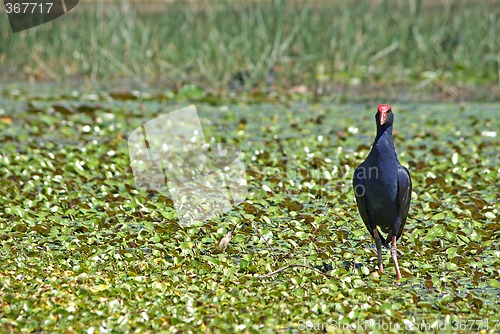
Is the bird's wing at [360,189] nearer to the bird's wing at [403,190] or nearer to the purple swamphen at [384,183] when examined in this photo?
the purple swamphen at [384,183]

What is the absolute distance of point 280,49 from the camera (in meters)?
10.7

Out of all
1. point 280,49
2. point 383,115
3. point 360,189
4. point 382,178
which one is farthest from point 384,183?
point 280,49

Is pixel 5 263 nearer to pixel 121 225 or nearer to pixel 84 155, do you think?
pixel 121 225

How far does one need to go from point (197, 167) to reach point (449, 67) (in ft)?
17.0

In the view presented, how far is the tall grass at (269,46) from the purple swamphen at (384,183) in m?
6.15

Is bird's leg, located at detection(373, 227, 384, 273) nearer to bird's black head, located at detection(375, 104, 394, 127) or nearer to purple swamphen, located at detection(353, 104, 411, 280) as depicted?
purple swamphen, located at detection(353, 104, 411, 280)

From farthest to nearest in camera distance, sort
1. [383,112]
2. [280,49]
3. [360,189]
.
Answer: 1. [280,49]
2. [360,189]
3. [383,112]

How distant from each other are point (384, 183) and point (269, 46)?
629 cm

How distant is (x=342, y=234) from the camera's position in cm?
532

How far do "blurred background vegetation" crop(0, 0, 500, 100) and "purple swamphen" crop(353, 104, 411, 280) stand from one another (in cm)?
616

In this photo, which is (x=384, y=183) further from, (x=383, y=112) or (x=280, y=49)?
(x=280, y=49)

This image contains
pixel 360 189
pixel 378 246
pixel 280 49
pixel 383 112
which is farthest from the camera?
pixel 280 49

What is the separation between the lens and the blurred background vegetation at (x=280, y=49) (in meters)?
11.0

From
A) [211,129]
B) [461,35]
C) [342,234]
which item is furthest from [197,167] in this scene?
[461,35]
